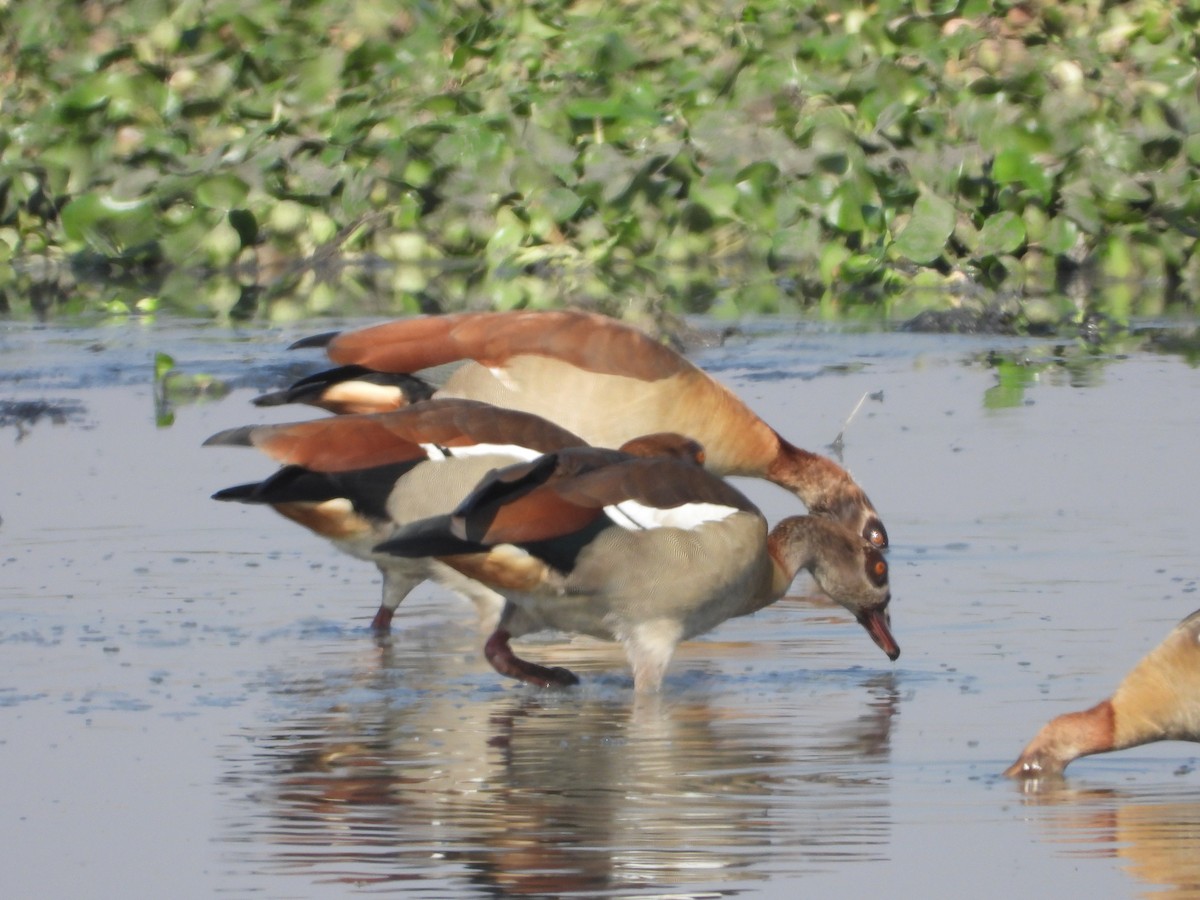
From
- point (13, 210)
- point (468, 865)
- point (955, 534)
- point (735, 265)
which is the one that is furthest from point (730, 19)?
point (468, 865)

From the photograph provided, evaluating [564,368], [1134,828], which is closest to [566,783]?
[1134,828]

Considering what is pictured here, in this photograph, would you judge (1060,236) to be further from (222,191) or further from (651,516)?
(651,516)

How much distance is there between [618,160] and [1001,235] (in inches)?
94.8

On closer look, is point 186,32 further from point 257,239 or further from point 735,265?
point 735,265

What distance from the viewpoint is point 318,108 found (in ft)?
52.7

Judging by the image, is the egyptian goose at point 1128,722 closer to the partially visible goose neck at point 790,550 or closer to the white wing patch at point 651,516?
the white wing patch at point 651,516

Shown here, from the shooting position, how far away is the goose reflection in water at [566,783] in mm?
4836

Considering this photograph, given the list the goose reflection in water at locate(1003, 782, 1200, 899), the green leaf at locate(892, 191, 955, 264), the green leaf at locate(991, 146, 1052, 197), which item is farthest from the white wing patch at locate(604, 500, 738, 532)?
the green leaf at locate(991, 146, 1052, 197)

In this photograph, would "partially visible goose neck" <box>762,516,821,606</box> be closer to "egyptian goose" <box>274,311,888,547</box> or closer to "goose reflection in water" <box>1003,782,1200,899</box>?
"egyptian goose" <box>274,311,888,547</box>

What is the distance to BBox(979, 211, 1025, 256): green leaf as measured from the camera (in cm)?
1330

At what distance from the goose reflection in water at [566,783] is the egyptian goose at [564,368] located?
1.71 metres

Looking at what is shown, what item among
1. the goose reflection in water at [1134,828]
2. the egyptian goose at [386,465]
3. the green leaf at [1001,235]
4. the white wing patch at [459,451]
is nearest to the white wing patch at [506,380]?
the egyptian goose at [386,465]

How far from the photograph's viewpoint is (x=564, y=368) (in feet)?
27.2

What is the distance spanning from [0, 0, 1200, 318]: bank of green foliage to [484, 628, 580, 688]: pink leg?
6117 mm
